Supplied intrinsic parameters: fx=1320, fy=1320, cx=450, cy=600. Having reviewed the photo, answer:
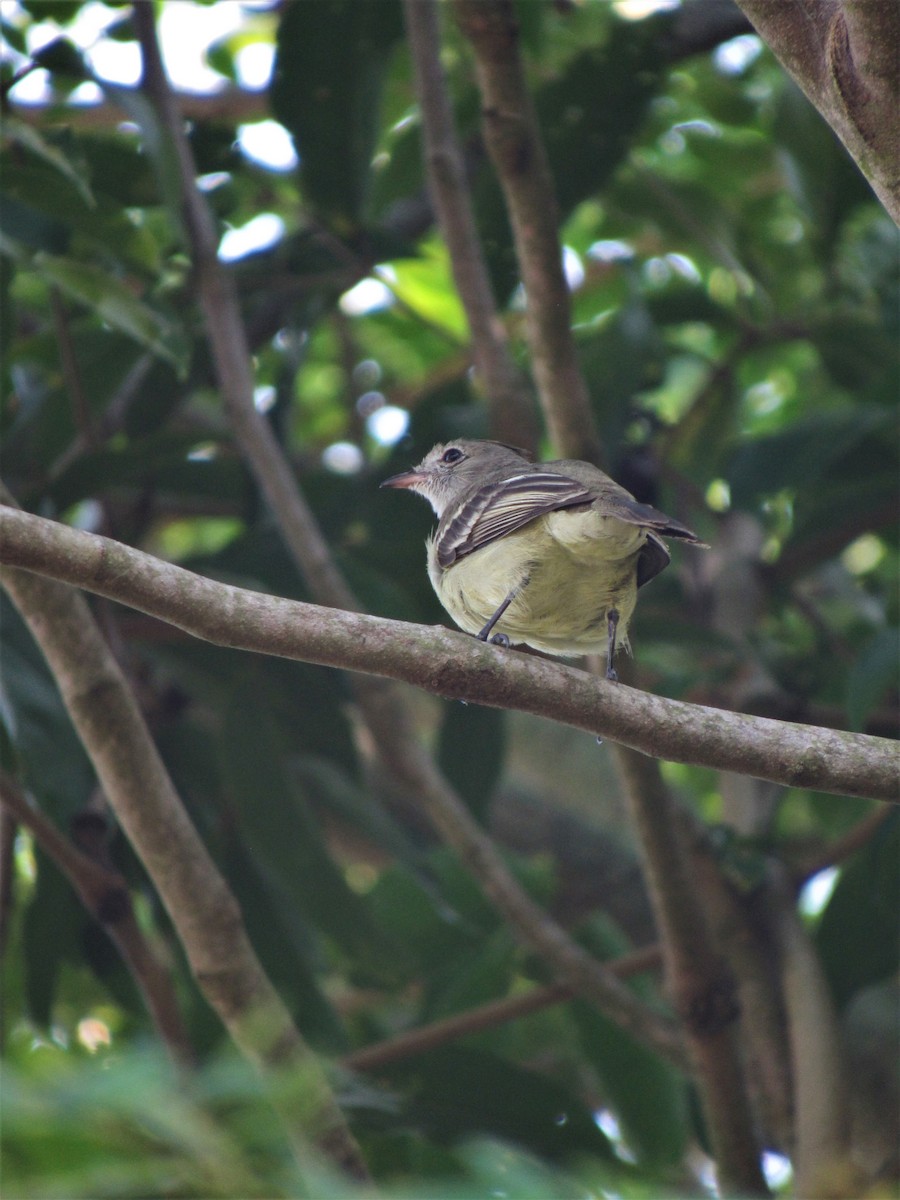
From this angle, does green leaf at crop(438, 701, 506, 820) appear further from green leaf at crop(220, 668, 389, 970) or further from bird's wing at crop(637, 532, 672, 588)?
bird's wing at crop(637, 532, 672, 588)

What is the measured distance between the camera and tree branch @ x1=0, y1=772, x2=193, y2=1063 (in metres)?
3.95

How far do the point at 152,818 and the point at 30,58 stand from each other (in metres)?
2.73

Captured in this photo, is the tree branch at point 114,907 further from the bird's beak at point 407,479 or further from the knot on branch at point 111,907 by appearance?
the bird's beak at point 407,479

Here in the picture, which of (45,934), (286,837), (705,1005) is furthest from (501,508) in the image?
(45,934)

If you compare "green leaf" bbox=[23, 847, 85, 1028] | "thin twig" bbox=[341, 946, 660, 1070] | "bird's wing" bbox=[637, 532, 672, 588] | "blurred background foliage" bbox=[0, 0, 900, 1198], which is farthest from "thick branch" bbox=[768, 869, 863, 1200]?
"green leaf" bbox=[23, 847, 85, 1028]

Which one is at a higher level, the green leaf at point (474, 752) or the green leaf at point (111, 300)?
the green leaf at point (111, 300)

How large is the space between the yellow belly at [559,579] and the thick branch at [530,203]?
1.43 ft

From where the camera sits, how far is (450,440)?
5539mm

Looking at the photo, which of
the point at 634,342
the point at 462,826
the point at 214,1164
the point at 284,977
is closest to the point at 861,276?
the point at 634,342

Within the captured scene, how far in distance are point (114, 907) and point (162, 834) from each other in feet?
2.69

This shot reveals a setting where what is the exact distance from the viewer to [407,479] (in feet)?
17.7

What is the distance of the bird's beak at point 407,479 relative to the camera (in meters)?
5.34

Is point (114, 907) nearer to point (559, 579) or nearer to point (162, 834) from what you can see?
point (162, 834)

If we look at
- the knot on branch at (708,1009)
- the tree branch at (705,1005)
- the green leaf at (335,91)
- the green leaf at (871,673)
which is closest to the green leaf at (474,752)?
the tree branch at (705,1005)
